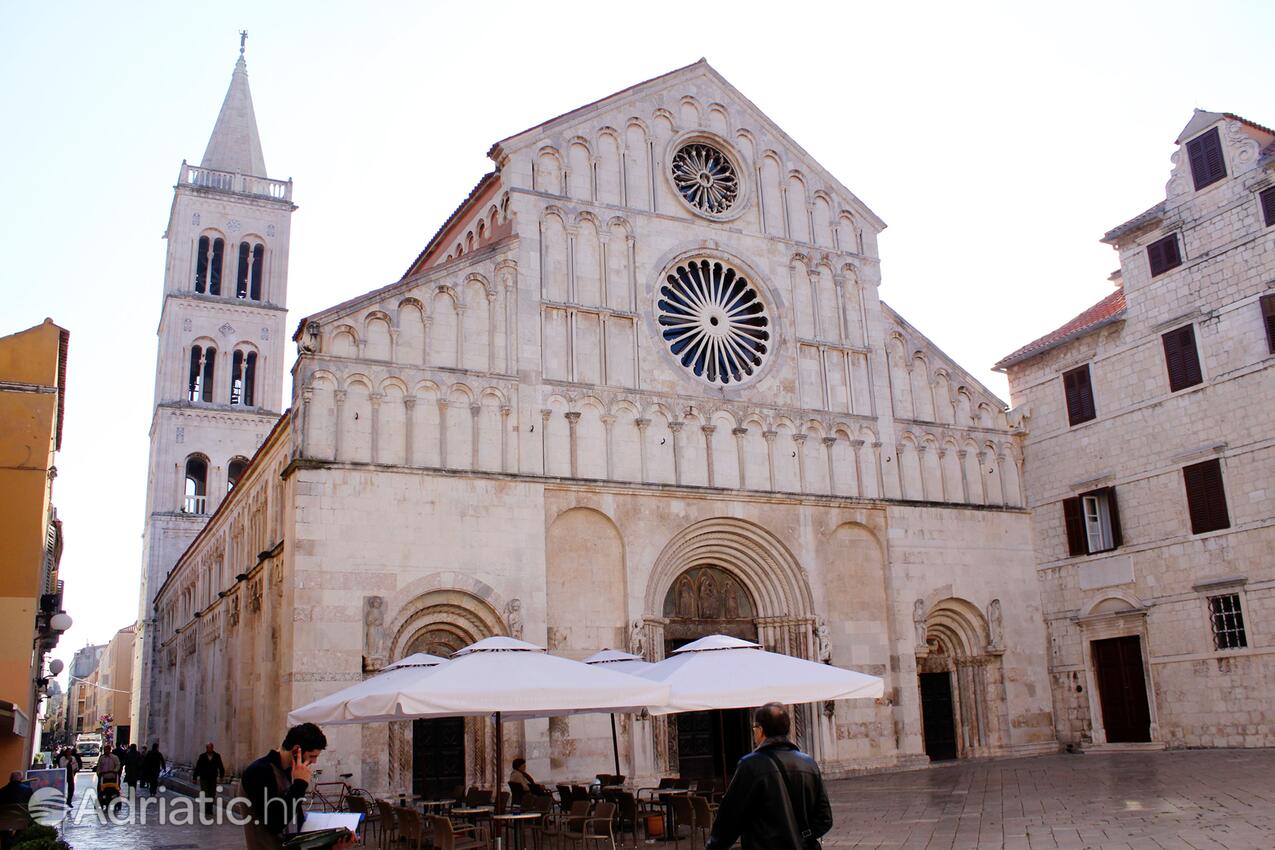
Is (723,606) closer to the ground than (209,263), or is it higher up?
closer to the ground

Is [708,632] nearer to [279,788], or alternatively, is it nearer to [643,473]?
[643,473]

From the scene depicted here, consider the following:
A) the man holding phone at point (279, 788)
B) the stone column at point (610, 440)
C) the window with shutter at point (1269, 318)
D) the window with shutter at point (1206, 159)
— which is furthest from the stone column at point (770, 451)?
the man holding phone at point (279, 788)

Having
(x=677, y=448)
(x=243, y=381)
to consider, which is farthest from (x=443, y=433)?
(x=243, y=381)

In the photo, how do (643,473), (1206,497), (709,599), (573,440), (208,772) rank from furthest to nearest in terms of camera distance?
(709,599), (1206,497), (643,473), (208,772), (573,440)

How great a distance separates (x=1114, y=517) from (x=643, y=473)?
12.4m

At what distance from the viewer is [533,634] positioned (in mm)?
22656

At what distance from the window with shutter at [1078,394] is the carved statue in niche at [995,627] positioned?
5.45 meters

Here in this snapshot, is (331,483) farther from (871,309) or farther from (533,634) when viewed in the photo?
(871,309)

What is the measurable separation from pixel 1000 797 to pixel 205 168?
5090 centimetres

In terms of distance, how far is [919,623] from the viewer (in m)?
27.2

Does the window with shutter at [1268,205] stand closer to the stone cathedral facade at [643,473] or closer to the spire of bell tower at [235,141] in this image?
the stone cathedral facade at [643,473]

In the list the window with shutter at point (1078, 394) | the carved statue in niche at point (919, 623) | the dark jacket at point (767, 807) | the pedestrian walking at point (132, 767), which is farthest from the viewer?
the pedestrian walking at point (132, 767)

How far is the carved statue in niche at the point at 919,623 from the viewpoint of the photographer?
27172 millimetres

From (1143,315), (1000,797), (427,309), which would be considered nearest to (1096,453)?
(1143,315)
